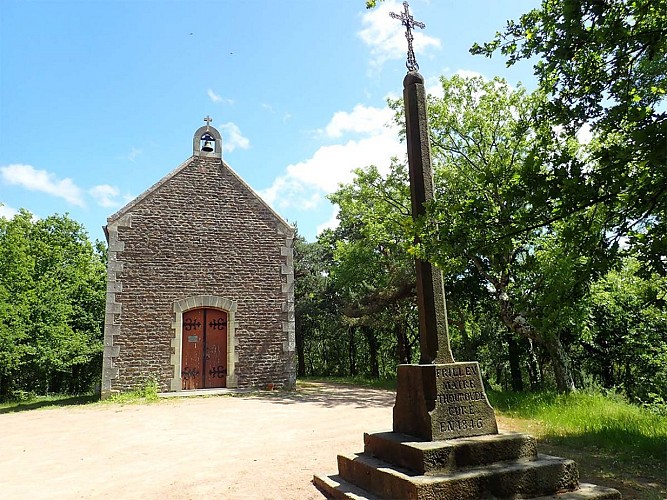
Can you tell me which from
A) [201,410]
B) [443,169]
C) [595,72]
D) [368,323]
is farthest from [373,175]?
[595,72]

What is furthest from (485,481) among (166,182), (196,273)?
(166,182)

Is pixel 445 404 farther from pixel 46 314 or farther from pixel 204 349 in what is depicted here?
pixel 46 314

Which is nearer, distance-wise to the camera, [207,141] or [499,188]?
[499,188]

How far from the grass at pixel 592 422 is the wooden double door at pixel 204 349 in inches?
289

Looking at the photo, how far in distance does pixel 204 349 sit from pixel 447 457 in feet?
33.3

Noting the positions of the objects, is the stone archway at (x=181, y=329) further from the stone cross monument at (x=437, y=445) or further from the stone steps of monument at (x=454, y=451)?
→ the stone steps of monument at (x=454, y=451)

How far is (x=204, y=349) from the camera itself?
1287 cm

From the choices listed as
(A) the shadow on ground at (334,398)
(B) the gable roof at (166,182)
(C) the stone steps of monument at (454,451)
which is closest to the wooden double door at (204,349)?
(A) the shadow on ground at (334,398)

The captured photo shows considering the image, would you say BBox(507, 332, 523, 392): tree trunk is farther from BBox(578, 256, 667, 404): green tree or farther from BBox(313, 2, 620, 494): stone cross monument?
BBox(313, 2, 620, 494): stone cross monument

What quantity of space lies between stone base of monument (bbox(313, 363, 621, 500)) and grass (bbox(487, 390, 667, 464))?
2.58m

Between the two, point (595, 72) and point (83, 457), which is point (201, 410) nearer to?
point (83, 457)

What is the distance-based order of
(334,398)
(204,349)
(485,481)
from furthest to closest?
(204,349), (334,398), (485,481)

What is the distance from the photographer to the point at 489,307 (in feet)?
53.2

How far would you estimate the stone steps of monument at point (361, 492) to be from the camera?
3695 millimetres
